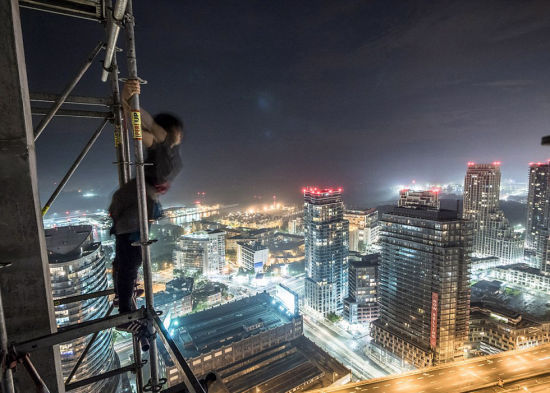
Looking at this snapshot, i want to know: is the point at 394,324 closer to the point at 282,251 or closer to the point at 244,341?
the point at 244,341

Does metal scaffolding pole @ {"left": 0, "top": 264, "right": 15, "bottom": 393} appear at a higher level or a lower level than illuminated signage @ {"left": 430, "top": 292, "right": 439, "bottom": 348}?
higher

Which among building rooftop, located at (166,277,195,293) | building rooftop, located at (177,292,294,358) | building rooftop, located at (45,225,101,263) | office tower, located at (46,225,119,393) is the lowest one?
building rooftop, located at (177,292,294,358)

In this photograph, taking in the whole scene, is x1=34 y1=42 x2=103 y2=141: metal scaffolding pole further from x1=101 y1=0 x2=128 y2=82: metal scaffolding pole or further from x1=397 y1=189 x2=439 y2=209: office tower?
x1=397 y1=189 x2=439 y2=209: office tower

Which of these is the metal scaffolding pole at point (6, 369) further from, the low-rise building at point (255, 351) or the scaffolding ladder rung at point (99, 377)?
the low-rise building at point (255, 351)

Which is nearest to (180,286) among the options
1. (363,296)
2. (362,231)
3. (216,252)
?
(216,252)

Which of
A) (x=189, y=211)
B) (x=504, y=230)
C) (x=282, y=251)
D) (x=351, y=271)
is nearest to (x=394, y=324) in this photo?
(x=351, y=271)

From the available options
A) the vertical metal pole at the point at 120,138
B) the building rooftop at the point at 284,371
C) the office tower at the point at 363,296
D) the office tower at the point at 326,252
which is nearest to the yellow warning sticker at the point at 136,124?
the vertical metal pole at the point at 120,138

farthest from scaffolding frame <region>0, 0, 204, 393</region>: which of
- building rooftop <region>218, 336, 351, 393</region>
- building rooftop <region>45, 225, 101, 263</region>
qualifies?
building rooftop <region>218, 336, 351, 393</region>

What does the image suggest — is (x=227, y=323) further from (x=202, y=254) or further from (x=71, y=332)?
(x=71, y=332)
